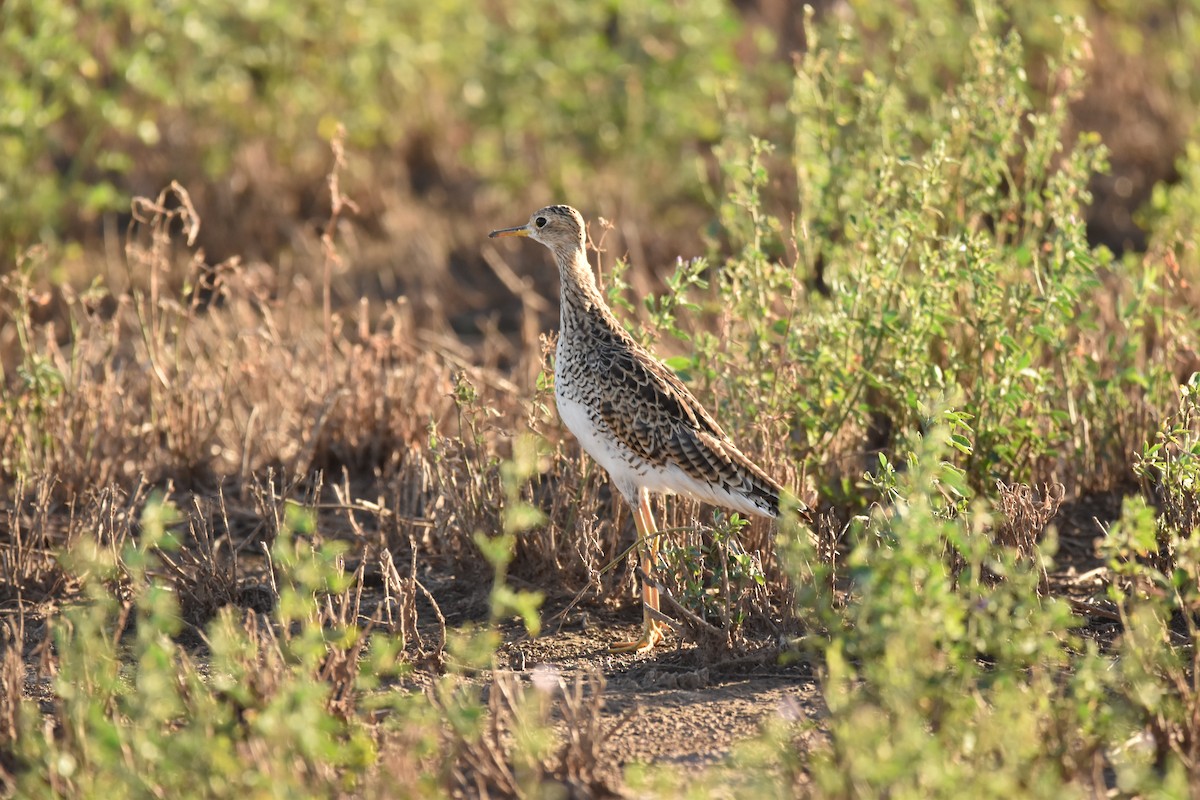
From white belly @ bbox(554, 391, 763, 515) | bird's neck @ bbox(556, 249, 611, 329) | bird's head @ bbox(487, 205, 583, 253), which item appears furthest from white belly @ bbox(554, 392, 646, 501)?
bird's head @ bbox(487, 205, 583, 253)

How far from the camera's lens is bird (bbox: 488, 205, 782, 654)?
177 inches

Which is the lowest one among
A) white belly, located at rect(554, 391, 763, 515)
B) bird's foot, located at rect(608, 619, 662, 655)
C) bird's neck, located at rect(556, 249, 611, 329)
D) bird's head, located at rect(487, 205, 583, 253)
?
bird's foot, located at rect(608, 619, 662, 655)

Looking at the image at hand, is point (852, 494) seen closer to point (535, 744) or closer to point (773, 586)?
point (773, 586)

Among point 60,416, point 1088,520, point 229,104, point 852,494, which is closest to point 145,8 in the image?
point 229,104

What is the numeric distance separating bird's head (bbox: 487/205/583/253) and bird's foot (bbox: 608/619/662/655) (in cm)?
131

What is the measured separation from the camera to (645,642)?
14.8 feet

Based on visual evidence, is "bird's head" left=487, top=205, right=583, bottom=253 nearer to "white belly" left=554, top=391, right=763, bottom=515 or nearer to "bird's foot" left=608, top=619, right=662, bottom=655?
"white belly" left=554, top=391, right=763, bottom=515

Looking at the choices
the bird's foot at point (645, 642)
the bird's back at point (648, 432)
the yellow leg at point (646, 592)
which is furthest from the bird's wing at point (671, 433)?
the bird's foot at point (645, 642)

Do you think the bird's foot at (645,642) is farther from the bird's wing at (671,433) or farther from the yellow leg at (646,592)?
the bird's wing at (671,433)

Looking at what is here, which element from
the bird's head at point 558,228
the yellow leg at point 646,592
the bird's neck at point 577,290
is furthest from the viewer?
the bird's head at point 558,228

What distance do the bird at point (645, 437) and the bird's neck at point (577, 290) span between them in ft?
0.23

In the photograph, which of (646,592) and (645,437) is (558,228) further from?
(646,592)

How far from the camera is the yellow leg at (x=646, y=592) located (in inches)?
174

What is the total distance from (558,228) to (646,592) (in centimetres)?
131
